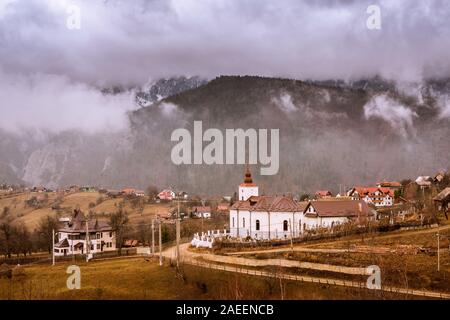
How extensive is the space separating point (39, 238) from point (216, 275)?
161ft

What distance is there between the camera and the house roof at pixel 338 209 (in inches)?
3378

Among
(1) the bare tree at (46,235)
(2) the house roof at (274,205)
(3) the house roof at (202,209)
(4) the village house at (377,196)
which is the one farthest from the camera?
(3) the house roof at (202,209)

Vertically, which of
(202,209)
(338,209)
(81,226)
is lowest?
(202,209)

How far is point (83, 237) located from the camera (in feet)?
290

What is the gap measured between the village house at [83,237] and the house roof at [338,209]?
3048 centimetres

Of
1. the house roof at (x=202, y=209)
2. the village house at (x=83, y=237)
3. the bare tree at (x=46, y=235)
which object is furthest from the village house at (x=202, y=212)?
the village house at (x=83, y=237)

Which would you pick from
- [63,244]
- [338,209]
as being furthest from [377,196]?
[63,244]

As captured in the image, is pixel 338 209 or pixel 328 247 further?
pixel 338 209

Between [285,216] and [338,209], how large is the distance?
9008mm

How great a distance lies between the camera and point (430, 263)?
56469mm

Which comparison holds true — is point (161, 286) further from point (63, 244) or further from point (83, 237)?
point (83, 237)

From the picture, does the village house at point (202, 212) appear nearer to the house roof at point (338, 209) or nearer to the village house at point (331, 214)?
the house roof at point (338, 209)
